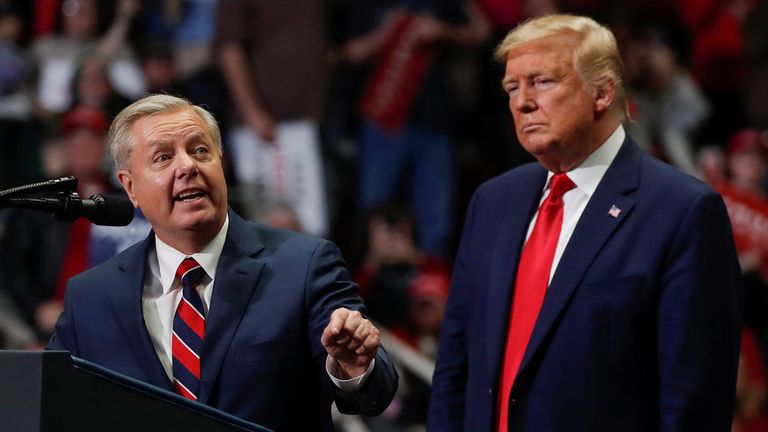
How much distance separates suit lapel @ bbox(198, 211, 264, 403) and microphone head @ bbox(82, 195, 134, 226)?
0.30 m

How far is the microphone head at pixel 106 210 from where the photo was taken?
2406 millimetres

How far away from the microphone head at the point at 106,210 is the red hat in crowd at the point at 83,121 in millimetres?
3332

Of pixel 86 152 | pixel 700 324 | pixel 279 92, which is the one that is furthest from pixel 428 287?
pixel 700 324

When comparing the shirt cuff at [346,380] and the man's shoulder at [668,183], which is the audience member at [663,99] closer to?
the man's shoulder at [668,183]

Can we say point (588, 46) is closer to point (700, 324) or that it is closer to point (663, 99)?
point (700, 324)

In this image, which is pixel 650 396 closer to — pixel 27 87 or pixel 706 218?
pixel 706 218

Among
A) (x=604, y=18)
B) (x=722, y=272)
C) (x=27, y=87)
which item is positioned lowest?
(x=722, y=272)

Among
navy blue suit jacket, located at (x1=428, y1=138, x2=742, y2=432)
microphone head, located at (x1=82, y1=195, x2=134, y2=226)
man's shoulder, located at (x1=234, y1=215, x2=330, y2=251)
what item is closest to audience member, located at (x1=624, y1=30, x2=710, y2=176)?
navy blue suit jacket, located at (x1=428, y1=138, x2=742, y2=432)

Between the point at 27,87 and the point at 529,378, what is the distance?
14.3ft

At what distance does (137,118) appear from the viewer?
2809mm

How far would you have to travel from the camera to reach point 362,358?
2498 mm

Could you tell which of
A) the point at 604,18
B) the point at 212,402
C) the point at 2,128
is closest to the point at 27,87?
the point at 2,128

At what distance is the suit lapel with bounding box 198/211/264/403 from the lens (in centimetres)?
262

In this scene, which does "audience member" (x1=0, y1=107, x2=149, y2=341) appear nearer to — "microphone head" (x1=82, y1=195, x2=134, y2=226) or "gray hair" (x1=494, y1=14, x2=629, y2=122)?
"gray hair" (x1=494, y1=14, x2=629, y2=122)
